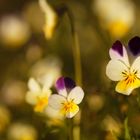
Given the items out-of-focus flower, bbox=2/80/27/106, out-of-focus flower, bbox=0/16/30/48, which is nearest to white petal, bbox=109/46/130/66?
out-of-focus flower, bbox=2/80/27/106

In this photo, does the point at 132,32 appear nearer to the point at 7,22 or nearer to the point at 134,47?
the point at 7,22

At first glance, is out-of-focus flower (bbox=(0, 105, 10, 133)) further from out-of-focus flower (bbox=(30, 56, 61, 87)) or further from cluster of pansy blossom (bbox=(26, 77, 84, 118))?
cluster of pansy blossom (bbox=(26, 77, 84, 118))

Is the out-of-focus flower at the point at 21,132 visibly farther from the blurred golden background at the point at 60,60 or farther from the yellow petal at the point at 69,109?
the yellow petal at the point at 69,109

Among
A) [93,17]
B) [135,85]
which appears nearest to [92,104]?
[135,85]

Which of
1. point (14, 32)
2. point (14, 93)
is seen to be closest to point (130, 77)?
point (14, 93)

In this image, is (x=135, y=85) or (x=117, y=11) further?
(x=117, y=11)

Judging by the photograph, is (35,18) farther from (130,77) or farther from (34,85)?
(130,77)
